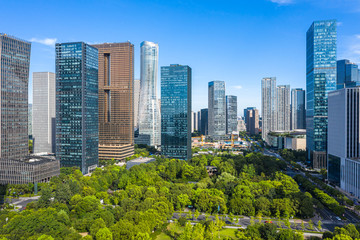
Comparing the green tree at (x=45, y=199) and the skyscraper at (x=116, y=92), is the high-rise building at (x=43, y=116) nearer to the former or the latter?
the skyscraper at (x=116, y=92)

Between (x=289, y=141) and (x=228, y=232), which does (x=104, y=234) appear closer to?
(x=228, y=232)

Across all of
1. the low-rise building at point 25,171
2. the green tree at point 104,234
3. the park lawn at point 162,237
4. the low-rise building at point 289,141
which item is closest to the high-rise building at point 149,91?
the low-rise building at point 289,141

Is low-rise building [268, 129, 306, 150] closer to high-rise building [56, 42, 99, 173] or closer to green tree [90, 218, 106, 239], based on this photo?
high-rise building [56, 42, 99, 173]

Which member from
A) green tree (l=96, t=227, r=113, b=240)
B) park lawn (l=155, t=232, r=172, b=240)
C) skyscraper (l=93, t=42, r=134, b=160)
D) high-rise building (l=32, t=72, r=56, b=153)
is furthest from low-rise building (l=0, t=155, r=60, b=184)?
high-rise building (l=32, t=72, r=56, b=153)

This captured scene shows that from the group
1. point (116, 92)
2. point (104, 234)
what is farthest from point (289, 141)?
point (104, 234)

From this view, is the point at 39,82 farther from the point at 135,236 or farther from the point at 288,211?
the point at 288,211

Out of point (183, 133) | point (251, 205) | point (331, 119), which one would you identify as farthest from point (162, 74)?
point (251, 205)

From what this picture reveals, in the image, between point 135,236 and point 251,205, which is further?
point 251,205
